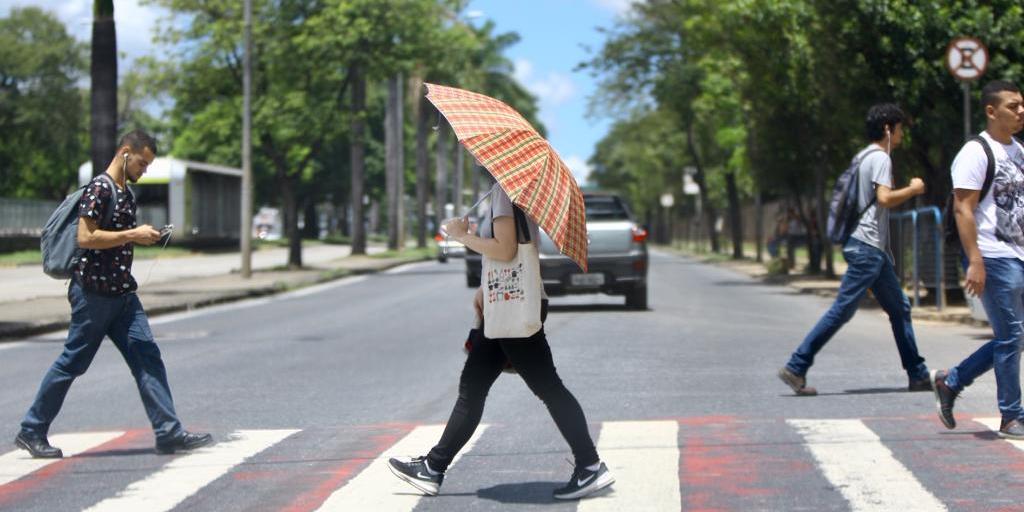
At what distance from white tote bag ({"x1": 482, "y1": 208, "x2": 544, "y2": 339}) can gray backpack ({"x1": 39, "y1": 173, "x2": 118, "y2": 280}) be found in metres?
2.50

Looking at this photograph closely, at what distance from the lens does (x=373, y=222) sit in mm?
109438

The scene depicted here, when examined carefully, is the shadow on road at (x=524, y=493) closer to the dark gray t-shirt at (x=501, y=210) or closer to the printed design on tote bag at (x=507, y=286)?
the printed design on tote bag at (x=507, y=286)

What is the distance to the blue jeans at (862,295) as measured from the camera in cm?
1024

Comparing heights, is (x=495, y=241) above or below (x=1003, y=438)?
above

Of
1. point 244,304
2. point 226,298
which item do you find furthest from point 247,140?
point 244,304

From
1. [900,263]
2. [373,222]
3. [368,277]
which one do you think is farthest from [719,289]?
[373,222]

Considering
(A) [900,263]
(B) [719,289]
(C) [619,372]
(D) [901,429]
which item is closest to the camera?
(D) [901,429]

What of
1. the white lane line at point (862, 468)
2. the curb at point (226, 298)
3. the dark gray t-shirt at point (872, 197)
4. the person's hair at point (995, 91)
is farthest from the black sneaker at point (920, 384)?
the curb at point (226, 298)

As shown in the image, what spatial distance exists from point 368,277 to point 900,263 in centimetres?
1654

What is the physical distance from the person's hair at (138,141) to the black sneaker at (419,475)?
7.93 ft

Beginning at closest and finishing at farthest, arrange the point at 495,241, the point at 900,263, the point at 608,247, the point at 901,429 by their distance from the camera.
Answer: the point at 495,241 → the point at 901,429 → the point at 608,247 → the point at 900,263

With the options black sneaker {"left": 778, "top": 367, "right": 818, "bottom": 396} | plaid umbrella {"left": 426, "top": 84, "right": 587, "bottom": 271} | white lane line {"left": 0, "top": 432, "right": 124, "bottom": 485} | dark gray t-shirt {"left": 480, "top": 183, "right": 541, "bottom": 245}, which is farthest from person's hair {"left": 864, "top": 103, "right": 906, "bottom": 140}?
white lane line {"left": 0, "top": 432, "right": 124, "bottom": 485}

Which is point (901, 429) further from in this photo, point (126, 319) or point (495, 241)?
point (126, 319)

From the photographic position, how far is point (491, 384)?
689 centimetres
